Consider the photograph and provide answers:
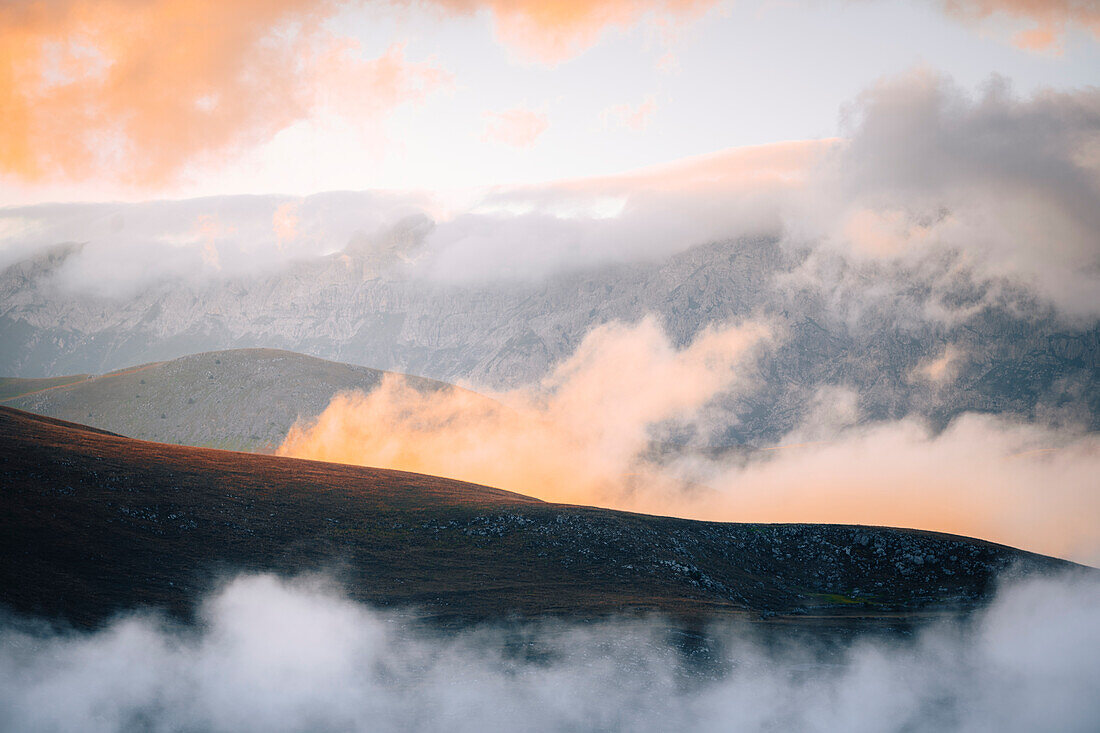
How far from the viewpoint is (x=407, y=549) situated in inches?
4547

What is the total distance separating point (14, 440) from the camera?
112688 millimetres

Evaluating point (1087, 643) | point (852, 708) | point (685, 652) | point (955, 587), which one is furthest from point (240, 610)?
point (955, 587)

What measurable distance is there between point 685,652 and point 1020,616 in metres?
50.8

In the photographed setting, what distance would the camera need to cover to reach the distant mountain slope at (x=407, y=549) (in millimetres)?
84875

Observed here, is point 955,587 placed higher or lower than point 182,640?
higher

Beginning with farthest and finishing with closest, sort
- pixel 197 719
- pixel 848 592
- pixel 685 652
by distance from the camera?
pixel 848 592
pixel 685 652
pixel 197 719

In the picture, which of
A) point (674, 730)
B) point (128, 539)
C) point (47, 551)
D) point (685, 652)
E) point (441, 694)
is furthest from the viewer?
point (128, 539)

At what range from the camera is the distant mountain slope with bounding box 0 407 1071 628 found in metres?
84.9

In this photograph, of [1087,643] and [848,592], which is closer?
[1087,643]

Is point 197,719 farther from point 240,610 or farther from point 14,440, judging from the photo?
point 14,440

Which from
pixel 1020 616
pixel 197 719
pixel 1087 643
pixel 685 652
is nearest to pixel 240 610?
pixel 197 719

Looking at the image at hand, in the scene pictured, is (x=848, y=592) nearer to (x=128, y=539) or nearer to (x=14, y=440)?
(x=128, y=539)

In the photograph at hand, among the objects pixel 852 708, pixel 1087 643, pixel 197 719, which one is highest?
pixel 1087 643

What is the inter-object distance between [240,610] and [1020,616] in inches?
3592
